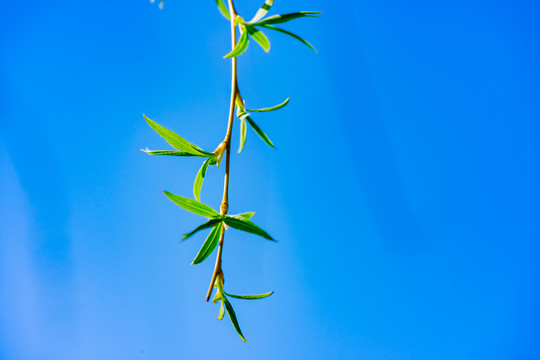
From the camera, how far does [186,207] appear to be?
0.37 meters

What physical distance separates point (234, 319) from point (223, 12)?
15.5 inches

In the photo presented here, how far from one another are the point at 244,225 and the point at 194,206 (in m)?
0.07

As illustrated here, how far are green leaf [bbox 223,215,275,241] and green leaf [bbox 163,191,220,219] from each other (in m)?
0.02

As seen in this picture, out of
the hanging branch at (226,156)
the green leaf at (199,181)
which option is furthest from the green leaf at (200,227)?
the green leaf at (199,181)

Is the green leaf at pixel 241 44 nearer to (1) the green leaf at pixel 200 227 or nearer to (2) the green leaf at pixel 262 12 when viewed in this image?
(2) the green leaf at pixel 262 12

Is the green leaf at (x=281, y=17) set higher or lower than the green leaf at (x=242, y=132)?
higher

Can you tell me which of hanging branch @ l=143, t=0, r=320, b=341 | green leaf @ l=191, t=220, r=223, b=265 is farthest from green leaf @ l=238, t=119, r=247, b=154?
green leaf @ l=191, t=220, r=223, b=265

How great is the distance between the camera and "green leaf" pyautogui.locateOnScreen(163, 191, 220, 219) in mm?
360

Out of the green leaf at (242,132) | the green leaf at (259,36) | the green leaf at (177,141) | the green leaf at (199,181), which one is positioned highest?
the green leaf at (259,36)

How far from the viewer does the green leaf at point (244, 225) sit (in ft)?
1.05

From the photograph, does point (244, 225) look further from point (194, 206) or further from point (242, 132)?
point (242, 132)

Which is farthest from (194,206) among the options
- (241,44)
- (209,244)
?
(241,44)

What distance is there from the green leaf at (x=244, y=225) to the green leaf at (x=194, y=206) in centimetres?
2

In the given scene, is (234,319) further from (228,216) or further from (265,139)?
(265,139)
